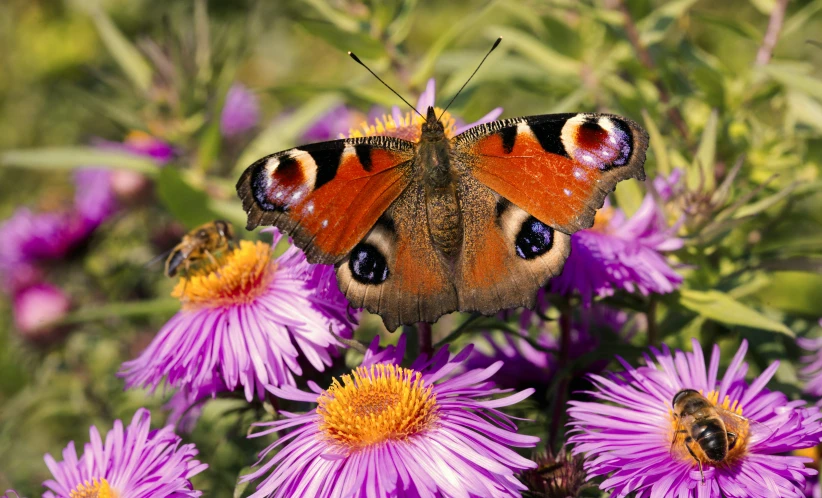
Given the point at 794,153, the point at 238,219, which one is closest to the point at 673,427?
the point at 794,153

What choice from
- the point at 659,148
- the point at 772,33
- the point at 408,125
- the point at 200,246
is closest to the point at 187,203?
the point at 200,246

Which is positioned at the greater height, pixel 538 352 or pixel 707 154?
pixel 707 154

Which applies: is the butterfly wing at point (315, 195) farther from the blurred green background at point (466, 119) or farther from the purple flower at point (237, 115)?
the purple flower at point (237, 115)

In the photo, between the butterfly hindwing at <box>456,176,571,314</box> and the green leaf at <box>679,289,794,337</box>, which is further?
the green leaf at <box>679,289,794,337</box>

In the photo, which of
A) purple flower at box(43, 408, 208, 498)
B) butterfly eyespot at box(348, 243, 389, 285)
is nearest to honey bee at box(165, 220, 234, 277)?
purple flower at box(43, 408, 208, 498)

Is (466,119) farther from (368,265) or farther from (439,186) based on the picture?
(368,265)

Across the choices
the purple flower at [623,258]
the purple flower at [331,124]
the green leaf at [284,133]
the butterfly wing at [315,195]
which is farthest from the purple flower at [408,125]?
the purple flower at [331,124]

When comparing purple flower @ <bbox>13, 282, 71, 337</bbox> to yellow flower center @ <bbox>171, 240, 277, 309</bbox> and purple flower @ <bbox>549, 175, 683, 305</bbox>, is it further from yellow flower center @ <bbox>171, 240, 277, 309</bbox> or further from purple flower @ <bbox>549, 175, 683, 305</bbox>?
purple flower @ <bbox>549, 175, 683, 305</bbox>
